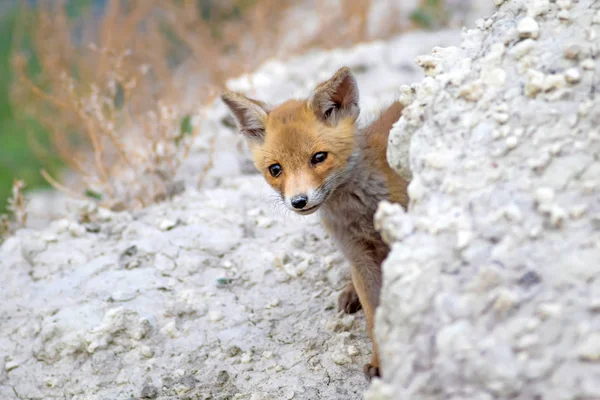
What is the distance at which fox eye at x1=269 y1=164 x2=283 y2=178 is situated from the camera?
3.17 meters

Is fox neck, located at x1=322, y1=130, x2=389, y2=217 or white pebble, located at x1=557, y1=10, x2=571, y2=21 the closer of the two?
white pebble, located at x1=557, y1=10, x2=571, y2=21

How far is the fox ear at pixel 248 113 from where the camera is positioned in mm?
3340

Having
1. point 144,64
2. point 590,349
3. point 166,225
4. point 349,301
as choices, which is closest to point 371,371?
point 349,301

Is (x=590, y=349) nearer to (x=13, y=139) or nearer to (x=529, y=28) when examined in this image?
(x=529, y=28)

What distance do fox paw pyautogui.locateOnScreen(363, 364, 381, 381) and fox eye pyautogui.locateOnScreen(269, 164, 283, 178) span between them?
1.06 metres

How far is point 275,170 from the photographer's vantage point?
3.19 m

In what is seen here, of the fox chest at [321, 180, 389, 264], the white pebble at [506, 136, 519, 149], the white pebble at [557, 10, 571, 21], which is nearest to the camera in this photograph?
the white pebble at [506, 136, 519, 149]

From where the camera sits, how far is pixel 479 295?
169cm

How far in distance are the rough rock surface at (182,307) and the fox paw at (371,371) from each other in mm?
68

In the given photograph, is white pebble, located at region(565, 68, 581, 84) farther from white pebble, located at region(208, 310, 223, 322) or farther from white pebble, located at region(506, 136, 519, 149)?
white pebble, located at region(208, 310, 223, 322)

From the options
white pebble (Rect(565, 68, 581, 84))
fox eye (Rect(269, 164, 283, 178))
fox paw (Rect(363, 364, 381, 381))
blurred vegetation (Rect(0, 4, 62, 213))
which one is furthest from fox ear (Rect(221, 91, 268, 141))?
blurred vegetation (Rect(0, 4, 62, 213))

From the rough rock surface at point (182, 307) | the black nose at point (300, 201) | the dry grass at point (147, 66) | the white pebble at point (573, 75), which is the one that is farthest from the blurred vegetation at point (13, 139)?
the white pebble at point (573, 75)

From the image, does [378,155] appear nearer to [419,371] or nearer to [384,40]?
[419,371]

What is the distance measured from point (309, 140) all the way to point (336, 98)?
308mm
